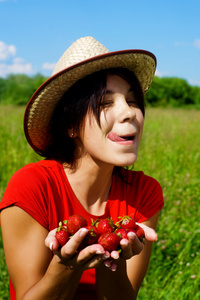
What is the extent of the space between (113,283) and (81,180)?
0.54m

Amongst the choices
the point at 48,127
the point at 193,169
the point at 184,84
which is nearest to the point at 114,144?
the point at 48,127

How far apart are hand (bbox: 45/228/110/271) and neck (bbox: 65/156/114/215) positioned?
50 centimetres

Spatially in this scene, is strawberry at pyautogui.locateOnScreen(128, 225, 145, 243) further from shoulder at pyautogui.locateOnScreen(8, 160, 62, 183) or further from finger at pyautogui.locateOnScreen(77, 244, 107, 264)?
shoulder at pyautogui.locateOnScreen(8, 160, 62, 183)

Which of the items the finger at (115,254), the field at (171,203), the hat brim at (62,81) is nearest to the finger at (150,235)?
the finger at (115,254)

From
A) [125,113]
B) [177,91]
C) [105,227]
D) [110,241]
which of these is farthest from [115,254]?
[177,91]

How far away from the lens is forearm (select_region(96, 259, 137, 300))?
4.84 feet

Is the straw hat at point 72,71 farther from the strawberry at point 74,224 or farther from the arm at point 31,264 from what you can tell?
the strawberry at point 74,224

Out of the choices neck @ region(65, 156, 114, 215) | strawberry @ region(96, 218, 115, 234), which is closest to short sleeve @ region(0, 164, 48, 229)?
neck @ region(65, 156, 114, 215)

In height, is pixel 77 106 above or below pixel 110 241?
above

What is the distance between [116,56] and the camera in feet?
5.44

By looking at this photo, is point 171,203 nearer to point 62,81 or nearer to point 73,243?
point 62,81

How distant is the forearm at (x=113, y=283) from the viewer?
148cm

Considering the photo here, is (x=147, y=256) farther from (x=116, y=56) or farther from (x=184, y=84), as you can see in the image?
(x=184, y=84)

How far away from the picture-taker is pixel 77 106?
167cm
